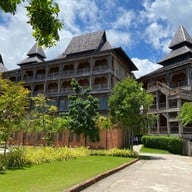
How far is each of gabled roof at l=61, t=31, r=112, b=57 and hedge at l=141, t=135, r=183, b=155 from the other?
19144 millimetres

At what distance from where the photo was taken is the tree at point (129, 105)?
2564cm

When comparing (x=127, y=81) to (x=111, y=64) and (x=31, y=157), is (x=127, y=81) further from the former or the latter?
(x=111, y=64)

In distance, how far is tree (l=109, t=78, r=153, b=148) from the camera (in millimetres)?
25641

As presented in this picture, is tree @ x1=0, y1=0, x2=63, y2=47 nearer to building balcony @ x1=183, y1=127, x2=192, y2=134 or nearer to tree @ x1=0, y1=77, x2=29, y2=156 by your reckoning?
tree @ x1=0, y1=77, x2=29, y2=156

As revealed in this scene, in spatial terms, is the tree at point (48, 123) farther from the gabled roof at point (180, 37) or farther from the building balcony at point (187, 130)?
A: the gabled roof at point (180, 37)

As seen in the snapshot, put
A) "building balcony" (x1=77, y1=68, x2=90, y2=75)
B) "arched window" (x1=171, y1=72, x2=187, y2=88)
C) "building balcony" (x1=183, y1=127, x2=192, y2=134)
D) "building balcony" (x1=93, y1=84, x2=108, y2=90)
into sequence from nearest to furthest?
"building balcony" (x1=183, y1=127, x2=192, y2=134), "arched window" (x1=171, y1=72, x2=187, y2=88), "building balcony" (x1=93, y1=84, x2=108, y2=90), "building balcony" (x1=77, y1=68, x2=90, y2=75)

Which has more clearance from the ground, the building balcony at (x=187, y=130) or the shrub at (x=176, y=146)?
the building balcony at (x=187, y=130)

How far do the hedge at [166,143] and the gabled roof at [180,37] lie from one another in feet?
68.2

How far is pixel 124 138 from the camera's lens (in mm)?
35594

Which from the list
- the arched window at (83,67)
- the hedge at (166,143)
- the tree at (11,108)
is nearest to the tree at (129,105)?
the hedge at (166,143)

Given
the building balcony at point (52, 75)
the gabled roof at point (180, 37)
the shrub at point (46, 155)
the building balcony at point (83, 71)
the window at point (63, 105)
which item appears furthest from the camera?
the building balcony at point (52, 75)

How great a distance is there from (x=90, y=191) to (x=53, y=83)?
47.1 metres

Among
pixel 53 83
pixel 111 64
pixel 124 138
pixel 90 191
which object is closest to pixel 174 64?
pixel 111 64

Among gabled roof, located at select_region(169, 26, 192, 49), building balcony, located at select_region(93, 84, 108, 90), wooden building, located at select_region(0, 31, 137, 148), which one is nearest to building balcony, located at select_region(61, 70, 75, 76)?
wooden building, located at select_region(0, 31, 137, 148)
